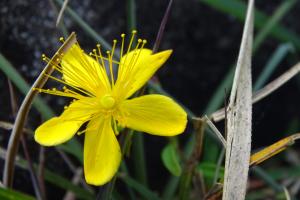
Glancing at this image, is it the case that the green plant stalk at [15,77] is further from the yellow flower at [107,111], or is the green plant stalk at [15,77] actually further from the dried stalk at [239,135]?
the dried stalk at [239,135]

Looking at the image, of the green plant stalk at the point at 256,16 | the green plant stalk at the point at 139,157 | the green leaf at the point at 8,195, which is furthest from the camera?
the green plant stalk at the point at 256,16

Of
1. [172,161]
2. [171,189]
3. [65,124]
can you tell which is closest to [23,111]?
[65,124]

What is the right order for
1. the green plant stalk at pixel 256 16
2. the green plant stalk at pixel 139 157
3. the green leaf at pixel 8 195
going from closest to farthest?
the green leaf at pixel 8 195 < the green plant stalk at pixel 139 157 < the green plant stalk at pixel 256 16

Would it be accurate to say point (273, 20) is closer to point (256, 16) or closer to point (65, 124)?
point (256, 16)

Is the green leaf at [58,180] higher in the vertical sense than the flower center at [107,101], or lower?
lower

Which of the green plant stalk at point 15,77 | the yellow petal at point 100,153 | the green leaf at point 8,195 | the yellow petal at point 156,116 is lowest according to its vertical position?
the green leaf at point 8,195

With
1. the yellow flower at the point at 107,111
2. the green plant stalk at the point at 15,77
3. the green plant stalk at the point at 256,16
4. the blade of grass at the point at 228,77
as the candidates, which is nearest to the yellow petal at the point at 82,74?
the yellow flower at the point at 107,111

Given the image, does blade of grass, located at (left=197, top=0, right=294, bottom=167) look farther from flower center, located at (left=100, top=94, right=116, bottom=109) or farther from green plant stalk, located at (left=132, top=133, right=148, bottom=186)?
flower center, located at (left=100, top=94, right=116, bottom=109)

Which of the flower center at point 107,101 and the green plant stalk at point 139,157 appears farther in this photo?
the green plant stalk at point 139,157
